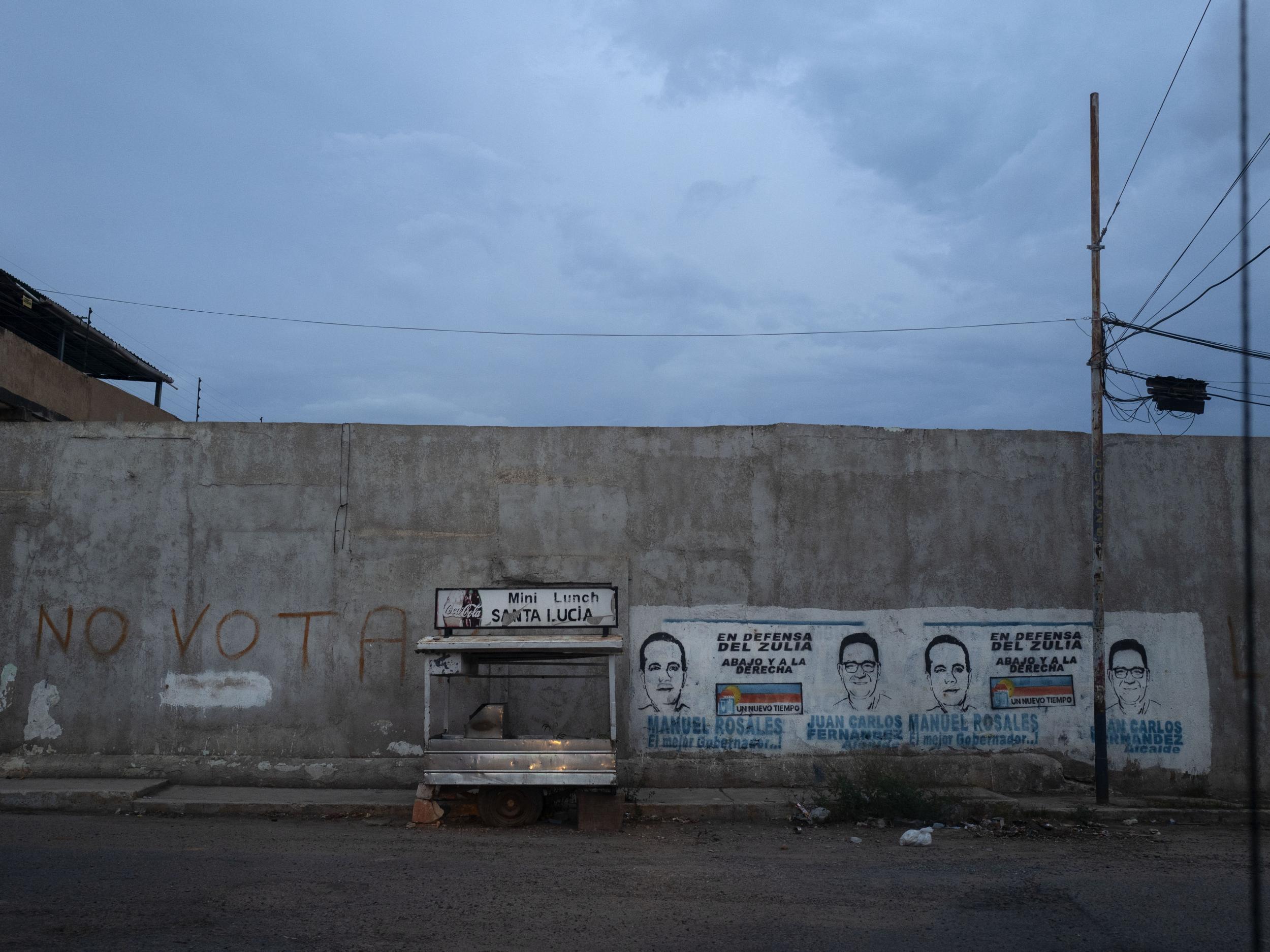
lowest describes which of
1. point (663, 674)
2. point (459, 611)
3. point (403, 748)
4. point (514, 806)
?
point (514, 806)

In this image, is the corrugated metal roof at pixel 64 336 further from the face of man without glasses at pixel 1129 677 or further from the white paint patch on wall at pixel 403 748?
the face of man without glasses at pixel 1129 677

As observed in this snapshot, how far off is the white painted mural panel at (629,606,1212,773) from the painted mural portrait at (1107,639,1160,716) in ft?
0.05

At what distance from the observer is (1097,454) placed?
11.4 meters

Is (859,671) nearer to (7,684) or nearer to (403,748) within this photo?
(403,748)

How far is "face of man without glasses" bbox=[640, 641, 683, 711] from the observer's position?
38.9 feet

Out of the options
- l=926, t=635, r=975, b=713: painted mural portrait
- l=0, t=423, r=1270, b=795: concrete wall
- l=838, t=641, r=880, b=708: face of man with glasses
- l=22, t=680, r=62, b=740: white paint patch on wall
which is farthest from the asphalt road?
l=926, t=635, r=975, b=713: painted mural portrait

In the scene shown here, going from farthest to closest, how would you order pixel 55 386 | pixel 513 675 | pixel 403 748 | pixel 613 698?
pixel 55 386
pixel 403 748
pixel 513 675
pixel 613 698

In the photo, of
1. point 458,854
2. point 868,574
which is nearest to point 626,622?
point 868,574

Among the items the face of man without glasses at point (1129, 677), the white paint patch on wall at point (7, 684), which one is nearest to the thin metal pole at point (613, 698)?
the face of man without glasses at point (1129, 677)

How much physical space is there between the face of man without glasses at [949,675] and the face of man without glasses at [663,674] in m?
3.12

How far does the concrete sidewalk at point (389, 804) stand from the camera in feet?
33.7

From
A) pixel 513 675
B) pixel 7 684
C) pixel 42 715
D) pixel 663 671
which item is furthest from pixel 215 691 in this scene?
pixel 663 671

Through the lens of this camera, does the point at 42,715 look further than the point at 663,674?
No

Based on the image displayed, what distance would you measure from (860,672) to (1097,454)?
3.79 m
